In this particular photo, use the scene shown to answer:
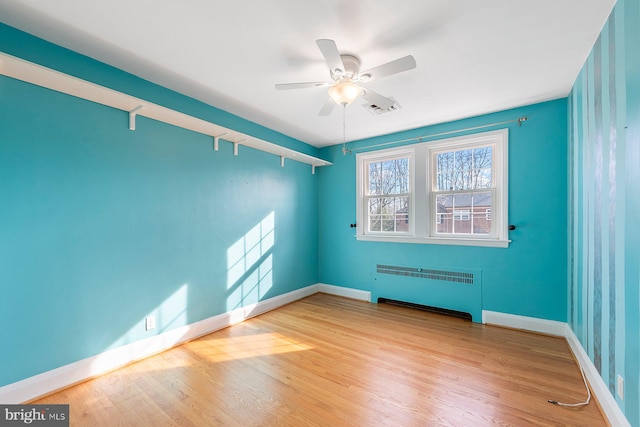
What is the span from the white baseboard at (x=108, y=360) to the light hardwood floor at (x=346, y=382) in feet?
0.25

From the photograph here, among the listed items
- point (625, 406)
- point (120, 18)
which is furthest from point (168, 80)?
point (625, 406)

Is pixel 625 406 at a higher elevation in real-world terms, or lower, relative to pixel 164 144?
lower

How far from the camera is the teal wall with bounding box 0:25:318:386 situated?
6.21ft

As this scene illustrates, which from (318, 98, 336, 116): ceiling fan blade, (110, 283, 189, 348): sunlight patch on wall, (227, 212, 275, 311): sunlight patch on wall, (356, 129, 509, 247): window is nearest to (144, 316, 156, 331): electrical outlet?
(110, 283, 189, 348): sunlight patch on wall

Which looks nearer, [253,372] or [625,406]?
[625,406]

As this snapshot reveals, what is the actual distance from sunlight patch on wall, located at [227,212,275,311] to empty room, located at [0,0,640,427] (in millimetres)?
34

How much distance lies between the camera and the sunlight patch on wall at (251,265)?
340 cm

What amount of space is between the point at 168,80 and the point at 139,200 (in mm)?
1178

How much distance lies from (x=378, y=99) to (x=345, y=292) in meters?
3.25

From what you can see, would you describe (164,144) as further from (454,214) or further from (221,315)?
(454,214)

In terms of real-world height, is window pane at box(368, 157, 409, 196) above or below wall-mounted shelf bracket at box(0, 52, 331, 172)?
below

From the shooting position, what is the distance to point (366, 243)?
14.3 ft

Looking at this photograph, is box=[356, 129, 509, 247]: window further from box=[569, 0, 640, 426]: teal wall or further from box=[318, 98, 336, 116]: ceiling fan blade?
box=[318, 98, 336, 116]: ceiling fan blade

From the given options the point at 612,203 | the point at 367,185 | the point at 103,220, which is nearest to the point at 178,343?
the point at 103,220
